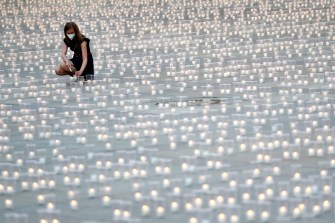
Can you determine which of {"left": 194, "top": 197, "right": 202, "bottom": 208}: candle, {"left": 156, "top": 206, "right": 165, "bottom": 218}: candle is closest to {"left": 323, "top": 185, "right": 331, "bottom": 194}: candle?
{"left": 194, "top": 197, "right": 202, "bottom": 208}: candle

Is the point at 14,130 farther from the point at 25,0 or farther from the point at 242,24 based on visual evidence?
the point at 25,0

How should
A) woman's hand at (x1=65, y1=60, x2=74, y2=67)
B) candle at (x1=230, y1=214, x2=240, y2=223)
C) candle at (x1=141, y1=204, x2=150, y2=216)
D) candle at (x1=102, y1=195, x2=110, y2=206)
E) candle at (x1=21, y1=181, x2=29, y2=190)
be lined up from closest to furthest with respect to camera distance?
1. candle at (x1=230, y1=214, x2=240, y2=223)
2. candle at (x1=141, y1=204, x2=150, y2=216)
3. candle at (x1=102, y1=195, x2=110, y2=206)
4. candle at (x1=21, y1=181, x2=29, y2=190)
5. woman's hand at (x1=65, y1=60, x2=74, y2=67)

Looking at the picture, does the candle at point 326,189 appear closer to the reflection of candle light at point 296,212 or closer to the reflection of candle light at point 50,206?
the reflection of candle light at point 296,212

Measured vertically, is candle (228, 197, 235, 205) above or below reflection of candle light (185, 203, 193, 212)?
below

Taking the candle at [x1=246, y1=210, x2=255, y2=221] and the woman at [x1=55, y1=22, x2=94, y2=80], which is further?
the woman at [x1=55, y1=22, x2=94, y2=80]

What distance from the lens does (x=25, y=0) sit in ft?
98.7

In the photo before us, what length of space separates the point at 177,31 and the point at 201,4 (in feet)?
18.3

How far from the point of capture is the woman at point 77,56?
1528cm

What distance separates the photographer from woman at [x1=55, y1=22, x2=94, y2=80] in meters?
15.3

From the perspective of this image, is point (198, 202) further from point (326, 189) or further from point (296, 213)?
point (326, 189)

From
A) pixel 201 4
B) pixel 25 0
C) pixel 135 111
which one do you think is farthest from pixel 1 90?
pixel 25 0

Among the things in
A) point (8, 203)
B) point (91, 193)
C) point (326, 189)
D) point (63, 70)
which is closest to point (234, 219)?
point (326, 189)

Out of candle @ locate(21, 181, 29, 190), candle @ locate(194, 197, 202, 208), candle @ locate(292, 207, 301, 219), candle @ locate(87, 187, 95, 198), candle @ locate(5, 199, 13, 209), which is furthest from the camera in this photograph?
candle @ locate(21, 181, 29, 190)

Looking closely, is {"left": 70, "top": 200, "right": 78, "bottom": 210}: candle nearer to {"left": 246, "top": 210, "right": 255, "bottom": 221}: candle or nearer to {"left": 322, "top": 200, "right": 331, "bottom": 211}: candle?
{"left": 246, "top": 210, "right": 255, "bottom": 221}: candle
